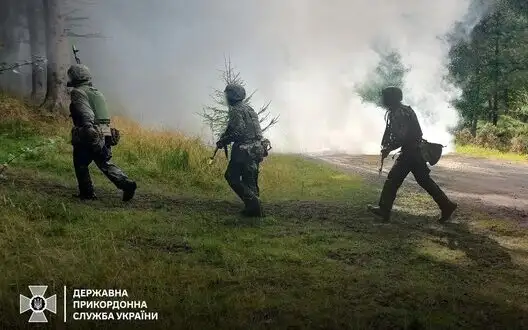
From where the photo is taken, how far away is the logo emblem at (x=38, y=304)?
11.6 ft

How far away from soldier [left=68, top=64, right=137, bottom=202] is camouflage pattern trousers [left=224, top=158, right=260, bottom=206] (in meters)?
1.34

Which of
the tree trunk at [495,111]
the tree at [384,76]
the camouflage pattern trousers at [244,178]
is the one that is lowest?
the camouflage pattern trousers at [244,178]

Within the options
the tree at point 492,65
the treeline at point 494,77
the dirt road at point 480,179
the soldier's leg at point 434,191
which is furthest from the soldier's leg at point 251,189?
the treeline at point 494,77

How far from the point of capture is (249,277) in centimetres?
455

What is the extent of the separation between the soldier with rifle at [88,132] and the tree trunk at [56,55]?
6094mm

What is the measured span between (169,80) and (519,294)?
20.5m

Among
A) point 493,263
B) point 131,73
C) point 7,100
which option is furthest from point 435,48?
point 493,263

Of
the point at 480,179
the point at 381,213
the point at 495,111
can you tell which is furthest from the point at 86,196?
the point at 495,111

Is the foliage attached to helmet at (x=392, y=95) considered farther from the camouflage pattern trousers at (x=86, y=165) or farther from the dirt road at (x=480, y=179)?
the camouflage pattern trousers at (x=86, y=165)

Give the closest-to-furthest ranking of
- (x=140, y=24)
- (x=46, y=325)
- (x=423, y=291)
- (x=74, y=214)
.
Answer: (x=46, y=325) → (x=423, y=291) → (x=74, y=214) → (x=140, y=24)

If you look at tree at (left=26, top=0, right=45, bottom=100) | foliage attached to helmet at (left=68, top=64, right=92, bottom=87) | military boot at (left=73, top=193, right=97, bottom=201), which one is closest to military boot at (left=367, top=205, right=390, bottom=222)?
military boot at (left=73, top=193, right=97, bottom=201)

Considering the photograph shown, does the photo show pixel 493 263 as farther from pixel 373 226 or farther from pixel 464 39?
pixel 464 39

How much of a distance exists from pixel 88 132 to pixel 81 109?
0.30 m

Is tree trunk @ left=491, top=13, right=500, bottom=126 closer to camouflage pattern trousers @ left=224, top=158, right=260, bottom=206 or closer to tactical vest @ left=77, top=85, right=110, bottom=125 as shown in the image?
camouflage pattern trousers @ left=224, top=158, right=260, bottom=206
